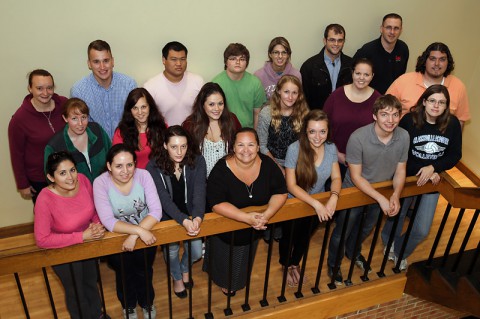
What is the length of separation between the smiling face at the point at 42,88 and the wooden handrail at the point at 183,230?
1.06m

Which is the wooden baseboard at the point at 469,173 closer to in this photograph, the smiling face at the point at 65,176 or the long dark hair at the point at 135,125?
the long dark hair at the point at 135,125

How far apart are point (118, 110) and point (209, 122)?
80 cm

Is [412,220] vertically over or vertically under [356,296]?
over

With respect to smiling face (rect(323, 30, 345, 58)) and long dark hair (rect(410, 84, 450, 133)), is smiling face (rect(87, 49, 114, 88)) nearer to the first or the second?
smiling face (rect(323, 30, 345, 58))

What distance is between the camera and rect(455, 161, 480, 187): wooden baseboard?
203 inches

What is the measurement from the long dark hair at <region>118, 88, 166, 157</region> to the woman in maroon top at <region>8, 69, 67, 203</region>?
53 cm

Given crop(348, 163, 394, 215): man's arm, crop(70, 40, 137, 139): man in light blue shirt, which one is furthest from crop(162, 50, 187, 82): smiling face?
crop(348, 163, 394, 215): man's arm

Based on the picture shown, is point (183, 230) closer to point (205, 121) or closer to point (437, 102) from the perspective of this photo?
point (205, 121)

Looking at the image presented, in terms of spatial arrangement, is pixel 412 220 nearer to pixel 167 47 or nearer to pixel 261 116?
pixel 261 116

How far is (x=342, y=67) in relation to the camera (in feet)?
13.7

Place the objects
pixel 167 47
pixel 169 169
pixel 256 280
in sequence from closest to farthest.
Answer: pixel 169 169 < pixel 256 280 < pixel 167 47

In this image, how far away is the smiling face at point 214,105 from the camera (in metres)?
3.08

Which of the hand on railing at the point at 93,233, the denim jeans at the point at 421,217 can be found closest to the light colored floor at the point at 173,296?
the denim jeans at the point at 421,217

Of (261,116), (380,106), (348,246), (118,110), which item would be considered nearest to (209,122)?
(261,116)
